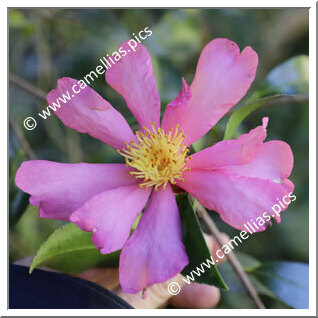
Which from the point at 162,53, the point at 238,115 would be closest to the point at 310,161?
the point at 238,115

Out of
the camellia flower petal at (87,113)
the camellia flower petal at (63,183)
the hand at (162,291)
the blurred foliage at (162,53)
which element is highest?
the blurred foliage at (162,53)

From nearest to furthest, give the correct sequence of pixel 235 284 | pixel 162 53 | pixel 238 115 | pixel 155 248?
pixel 155 248
pixel 238 115
pixel 235 284
pixel 162 53

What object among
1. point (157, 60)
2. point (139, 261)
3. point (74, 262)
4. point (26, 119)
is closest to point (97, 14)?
point (157, 60)

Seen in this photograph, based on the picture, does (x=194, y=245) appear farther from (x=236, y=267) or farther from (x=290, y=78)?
(x=290, y=78)

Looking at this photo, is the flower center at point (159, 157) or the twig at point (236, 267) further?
the twig at point (236, 267)

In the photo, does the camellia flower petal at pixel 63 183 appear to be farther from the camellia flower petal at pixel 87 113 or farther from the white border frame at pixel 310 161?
the white border frame at pixel 310 161

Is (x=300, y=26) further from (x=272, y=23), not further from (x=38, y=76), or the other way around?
(x=38, y=76)

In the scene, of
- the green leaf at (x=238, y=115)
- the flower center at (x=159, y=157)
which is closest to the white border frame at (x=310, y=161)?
the green leaf at (x=238, y=115)
